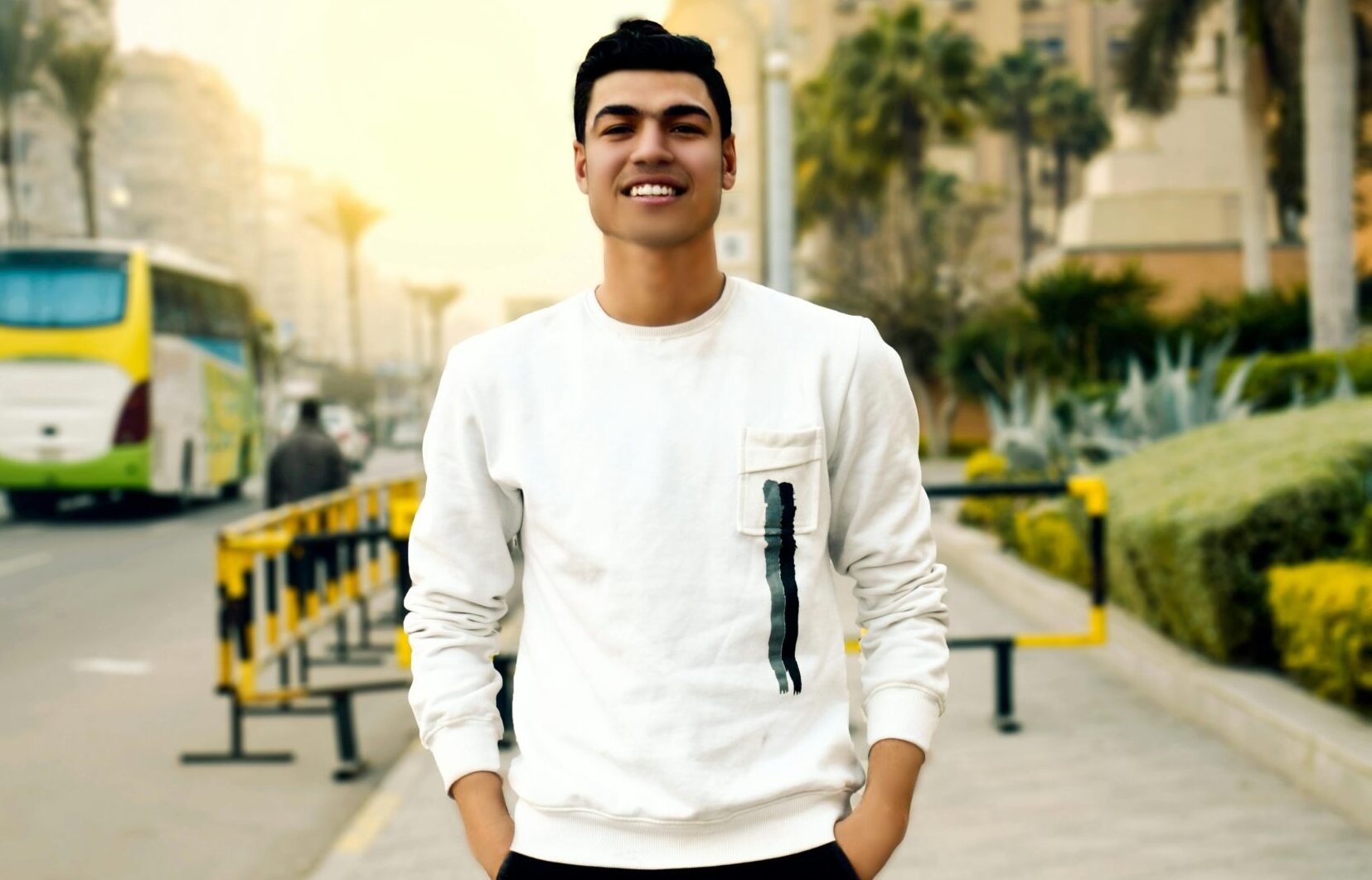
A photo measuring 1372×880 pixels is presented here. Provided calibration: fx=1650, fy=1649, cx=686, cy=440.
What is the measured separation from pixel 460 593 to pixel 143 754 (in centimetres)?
629

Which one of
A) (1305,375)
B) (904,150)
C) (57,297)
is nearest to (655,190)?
(1305,375)

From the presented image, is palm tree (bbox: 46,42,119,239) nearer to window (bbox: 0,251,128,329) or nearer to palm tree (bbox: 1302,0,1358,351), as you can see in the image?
window (bbox: 0,251,128,329)

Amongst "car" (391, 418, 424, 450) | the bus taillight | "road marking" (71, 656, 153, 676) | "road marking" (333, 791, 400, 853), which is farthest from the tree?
"road marking" (333, 791, 400, 853)

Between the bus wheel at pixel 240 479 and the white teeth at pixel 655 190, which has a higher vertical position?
the white teeth at pixel 655 190

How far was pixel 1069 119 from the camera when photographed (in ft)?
218

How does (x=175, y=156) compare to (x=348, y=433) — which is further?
(x=175, y=156)

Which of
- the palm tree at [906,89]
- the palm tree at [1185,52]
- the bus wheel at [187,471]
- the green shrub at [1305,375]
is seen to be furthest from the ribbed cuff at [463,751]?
the palm tree at [906,89]

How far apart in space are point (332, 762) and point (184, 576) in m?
8.71

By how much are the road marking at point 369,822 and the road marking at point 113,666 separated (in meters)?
4.12

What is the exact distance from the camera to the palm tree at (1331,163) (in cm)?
2062

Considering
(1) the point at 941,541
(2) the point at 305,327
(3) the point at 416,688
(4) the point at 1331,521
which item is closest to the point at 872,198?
(1) the point at 941,541

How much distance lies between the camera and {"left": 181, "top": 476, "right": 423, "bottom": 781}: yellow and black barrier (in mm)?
7305

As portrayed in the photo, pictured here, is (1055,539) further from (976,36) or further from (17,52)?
(976,36)

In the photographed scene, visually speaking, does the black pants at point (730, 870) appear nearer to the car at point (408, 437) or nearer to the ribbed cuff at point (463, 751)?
the ribbed cuff at point (463, 751)
